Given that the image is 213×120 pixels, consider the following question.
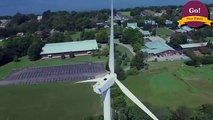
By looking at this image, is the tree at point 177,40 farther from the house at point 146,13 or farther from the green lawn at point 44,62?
the house at point 146,13

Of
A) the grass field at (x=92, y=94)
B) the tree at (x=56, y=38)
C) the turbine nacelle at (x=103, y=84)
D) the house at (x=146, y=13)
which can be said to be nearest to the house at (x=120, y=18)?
the house at (x=146, y=13)

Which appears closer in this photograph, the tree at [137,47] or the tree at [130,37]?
the tree at [137,47]

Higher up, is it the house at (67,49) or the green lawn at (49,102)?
the house at (67,49)

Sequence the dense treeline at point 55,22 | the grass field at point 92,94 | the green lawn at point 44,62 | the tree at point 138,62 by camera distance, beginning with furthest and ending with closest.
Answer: the dense treeline at point 55,22
the green lawn at point 44,62
the tree at point 138,62
the grass field at point 92,94

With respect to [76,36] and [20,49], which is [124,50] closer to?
[76,36]

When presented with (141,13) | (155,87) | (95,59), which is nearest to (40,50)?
(95,59)

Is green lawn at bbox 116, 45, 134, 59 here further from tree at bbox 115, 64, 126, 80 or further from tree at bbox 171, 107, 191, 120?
tree at bbox 171, 107, 191, 120
